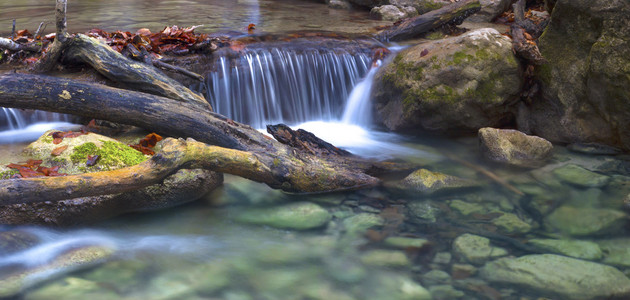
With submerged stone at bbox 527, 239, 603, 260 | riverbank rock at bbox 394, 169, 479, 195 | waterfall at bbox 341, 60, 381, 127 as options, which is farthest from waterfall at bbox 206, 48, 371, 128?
submerged stone at bbox 527, 239, 603, 260

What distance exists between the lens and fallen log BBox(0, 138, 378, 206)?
3426mm

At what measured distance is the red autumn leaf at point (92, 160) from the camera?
4.28m

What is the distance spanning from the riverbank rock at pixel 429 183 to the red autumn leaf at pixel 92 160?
2817 mm

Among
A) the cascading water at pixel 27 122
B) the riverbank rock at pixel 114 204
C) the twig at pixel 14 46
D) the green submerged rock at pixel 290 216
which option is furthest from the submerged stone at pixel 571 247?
A: the twig at pixel 14 46

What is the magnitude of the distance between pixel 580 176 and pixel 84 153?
16.4ft

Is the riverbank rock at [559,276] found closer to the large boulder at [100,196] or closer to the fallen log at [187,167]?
the fallen log at [187,167]

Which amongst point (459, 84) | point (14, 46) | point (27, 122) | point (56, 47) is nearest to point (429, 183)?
point (459, 84)

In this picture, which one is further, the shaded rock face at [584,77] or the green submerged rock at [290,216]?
the shaded rock face at [584,77]

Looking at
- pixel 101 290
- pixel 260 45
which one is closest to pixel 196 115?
pixel 101 290

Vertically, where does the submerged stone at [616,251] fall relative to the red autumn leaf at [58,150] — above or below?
below

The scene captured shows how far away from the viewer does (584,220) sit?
4457 mm

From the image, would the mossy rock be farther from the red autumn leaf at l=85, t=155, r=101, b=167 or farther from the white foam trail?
the white foam trail

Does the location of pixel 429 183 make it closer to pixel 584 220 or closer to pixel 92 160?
pixel 584 220

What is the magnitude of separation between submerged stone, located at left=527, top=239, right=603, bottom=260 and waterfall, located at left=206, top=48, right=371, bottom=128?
408 cm
